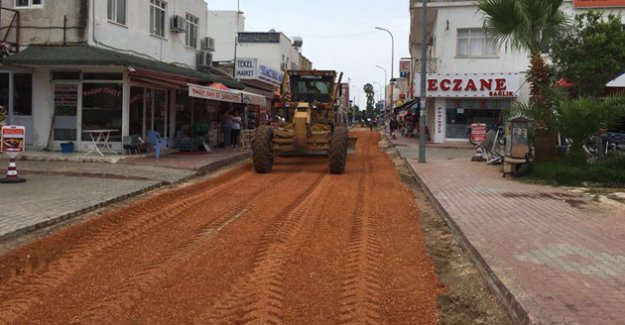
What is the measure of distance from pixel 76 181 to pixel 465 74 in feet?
71.1

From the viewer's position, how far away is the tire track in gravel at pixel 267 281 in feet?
16.0

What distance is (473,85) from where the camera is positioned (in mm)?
29922

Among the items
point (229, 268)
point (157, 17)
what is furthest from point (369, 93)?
point (229, 268)

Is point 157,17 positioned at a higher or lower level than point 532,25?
higher

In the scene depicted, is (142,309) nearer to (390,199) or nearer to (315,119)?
(390,199)

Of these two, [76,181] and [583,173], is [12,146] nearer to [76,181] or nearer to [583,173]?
[76,181]

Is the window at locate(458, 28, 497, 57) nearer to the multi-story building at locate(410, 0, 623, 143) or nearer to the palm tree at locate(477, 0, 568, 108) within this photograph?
the multi-story building at locate(410, 0, 623, 143)

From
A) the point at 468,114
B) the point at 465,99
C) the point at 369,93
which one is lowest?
the point at 468,114

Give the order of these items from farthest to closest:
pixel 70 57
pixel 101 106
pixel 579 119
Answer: pixel 101 106 < pixel 70 57 < pixel 579 119

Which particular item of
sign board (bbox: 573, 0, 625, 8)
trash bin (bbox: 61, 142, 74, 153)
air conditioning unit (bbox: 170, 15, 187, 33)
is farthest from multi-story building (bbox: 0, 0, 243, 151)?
sign board (bbox: 573, 0, 625, 8)

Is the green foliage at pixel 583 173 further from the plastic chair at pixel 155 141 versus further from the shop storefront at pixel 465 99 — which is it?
the shop storefront at pixel 465 99

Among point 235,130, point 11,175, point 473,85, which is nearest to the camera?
point 11,175

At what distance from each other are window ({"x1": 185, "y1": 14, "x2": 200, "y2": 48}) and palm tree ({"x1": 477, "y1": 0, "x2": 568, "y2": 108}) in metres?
12.9

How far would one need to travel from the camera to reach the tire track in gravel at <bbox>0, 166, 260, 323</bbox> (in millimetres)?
5312
